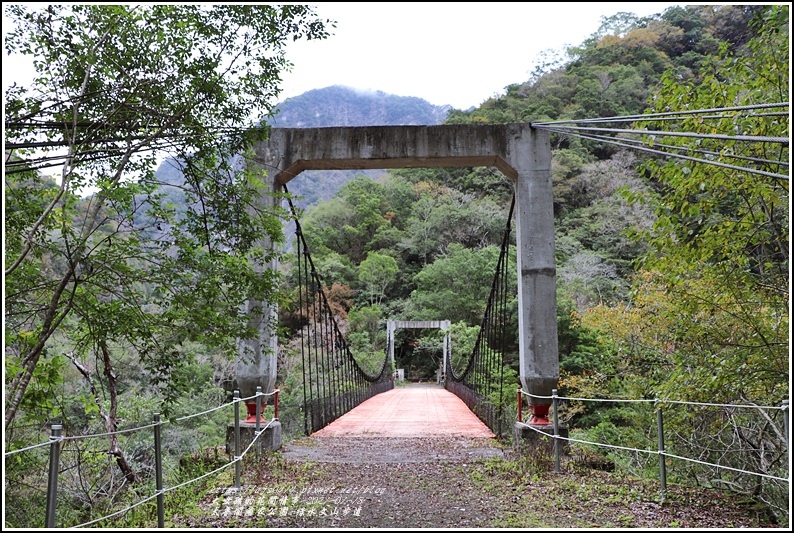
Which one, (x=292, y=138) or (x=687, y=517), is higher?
(x=292, y=138)

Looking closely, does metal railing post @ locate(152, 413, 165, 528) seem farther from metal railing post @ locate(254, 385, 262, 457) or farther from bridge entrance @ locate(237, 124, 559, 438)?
bridge entrance @ locate(237, 124, 559, 438)

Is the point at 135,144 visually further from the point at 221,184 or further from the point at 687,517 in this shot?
the point at 687,517

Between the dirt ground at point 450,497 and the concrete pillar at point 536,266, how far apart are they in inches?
30.5

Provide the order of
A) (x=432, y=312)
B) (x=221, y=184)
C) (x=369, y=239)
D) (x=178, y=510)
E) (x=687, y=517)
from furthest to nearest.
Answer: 1. (x=369, y=239)
2. (x=432, y=312)
3. (x=221, y=184)
4. (x=178, y=510)
5. (x=687, y=517)

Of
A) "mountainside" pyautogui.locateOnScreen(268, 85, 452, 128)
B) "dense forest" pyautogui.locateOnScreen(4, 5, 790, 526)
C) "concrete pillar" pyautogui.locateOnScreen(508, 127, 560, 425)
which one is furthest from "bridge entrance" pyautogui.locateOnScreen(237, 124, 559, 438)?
"mountainside" pyautogui.locateOnScreen(268, 85, 452, 128)

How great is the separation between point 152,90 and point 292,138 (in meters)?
2.48

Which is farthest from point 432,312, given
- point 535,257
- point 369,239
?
point 535,257

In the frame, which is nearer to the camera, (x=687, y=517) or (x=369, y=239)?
(x=687, y=517)

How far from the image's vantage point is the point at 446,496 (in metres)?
3.94

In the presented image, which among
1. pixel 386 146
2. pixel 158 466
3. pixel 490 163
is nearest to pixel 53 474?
pixel 158 466

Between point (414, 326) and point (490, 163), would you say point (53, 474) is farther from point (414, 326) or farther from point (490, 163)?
point (414, 326)

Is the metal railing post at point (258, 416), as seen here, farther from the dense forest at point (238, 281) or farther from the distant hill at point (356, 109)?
the distant hill at point (356, 109)

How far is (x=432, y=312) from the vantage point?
25266 mm

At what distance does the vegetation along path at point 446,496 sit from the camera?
10.8ft
